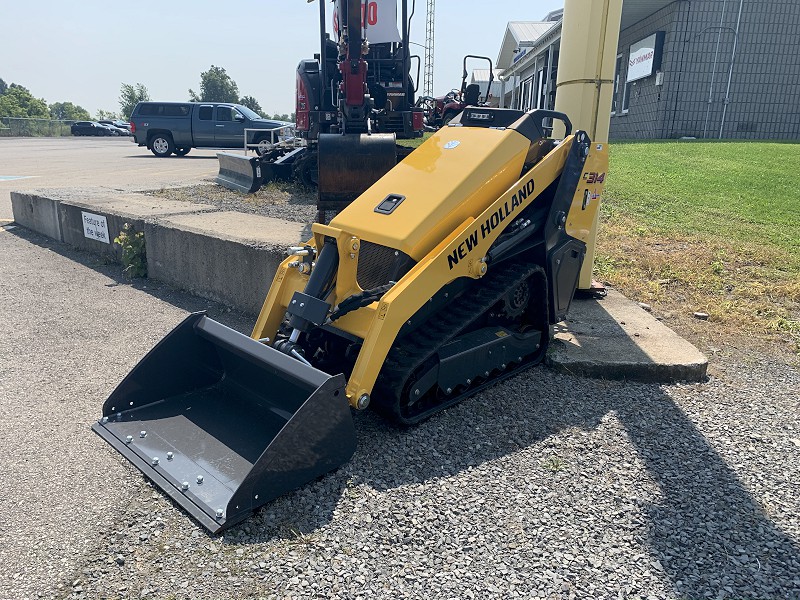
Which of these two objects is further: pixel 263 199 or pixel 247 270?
pixel 263 199

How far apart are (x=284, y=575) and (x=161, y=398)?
151 cm

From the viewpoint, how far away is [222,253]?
572 centimetres

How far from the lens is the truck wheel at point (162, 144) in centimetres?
2209

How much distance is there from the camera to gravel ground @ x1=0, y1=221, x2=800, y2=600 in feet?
7.88

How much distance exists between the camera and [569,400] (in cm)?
383

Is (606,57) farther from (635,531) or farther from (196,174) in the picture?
(196,174)

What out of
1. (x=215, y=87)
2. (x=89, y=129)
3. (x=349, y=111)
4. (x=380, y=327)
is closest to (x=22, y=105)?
(x=89, y=129)

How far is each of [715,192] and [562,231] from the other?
6.36m

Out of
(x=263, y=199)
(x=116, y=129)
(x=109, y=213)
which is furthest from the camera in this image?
(x=116, y=129)

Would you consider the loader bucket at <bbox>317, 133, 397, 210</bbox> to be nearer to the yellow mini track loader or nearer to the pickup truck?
the yellow mini track loader

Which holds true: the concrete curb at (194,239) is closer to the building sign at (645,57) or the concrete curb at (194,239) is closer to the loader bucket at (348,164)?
the loader bucket at (348,164)

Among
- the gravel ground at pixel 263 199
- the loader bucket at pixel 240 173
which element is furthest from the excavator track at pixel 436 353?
the loader bucket at pixel 240 173

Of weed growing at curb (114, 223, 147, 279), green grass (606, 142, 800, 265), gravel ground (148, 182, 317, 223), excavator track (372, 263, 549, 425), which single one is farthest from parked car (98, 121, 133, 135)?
excavator track (372, 263, 549, 425)

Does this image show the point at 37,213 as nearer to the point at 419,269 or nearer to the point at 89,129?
the point at 419,269
